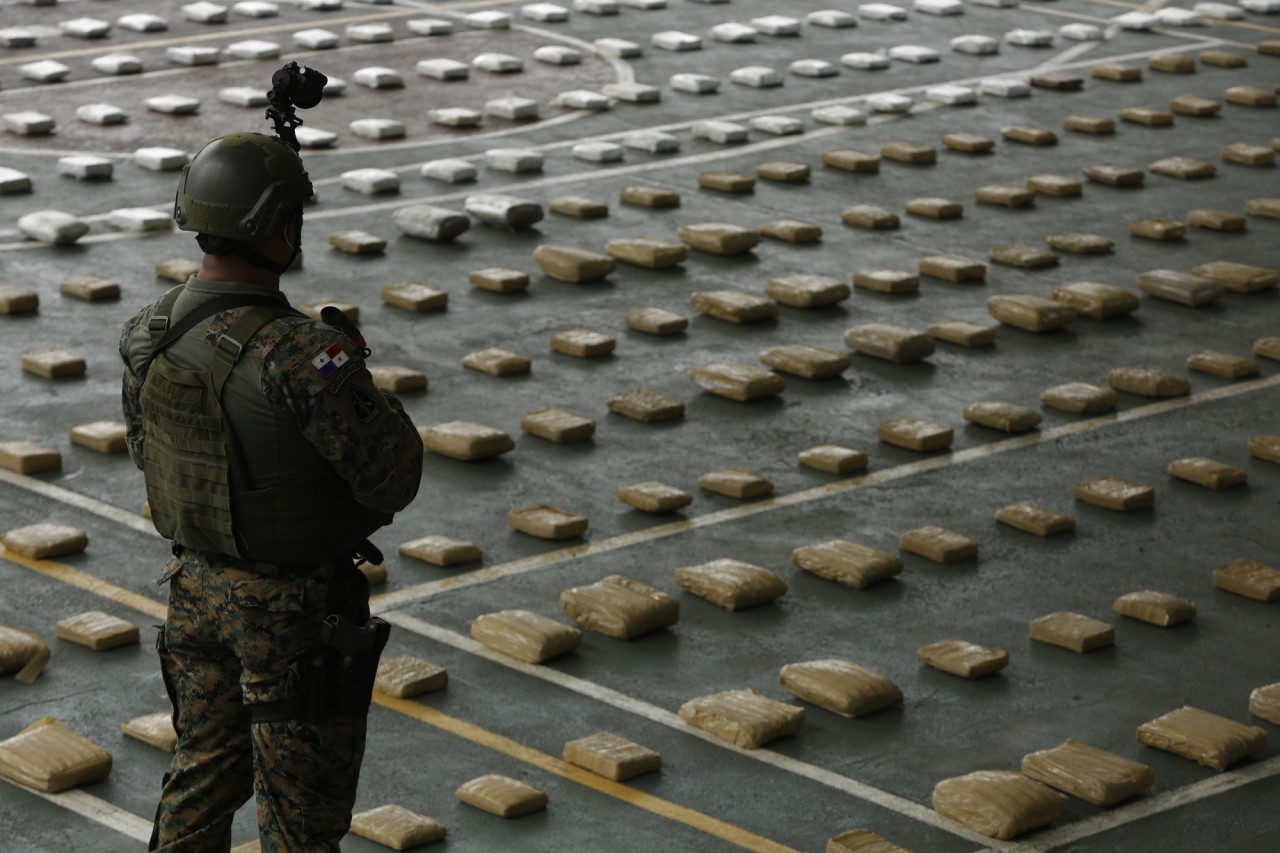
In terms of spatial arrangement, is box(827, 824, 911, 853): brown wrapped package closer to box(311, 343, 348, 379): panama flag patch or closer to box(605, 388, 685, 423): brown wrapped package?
box(311, 343, 348, 379): panama flag patch

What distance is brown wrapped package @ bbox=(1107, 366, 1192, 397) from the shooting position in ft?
33.7

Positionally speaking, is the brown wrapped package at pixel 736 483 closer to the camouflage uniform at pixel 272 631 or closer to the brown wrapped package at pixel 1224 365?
the brown wrapped package at pixel 1224 365

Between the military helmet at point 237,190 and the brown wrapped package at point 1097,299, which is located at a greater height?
the military helmet at point 237,190

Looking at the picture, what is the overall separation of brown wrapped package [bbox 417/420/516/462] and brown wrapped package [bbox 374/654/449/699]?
2232 millimetres

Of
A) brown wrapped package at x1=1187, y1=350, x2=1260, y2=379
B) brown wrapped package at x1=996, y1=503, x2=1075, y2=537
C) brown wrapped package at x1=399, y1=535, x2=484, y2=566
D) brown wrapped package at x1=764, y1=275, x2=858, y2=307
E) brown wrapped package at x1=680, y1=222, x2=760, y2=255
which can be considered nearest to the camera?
brown wrapped package at x1=399, y1=535, x2=484, y2=566

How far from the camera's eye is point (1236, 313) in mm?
11703

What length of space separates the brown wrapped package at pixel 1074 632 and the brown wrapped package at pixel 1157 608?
0.24 meters

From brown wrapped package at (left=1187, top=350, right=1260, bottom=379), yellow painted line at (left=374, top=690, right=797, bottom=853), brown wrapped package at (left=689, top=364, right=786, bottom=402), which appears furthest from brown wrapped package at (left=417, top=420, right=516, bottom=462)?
brown wrapped package at (left=1187, top=350, right=1260, bottom=379)

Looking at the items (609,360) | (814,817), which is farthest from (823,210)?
(814,817)

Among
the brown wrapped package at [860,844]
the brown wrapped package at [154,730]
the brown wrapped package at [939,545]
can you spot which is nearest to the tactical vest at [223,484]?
the brown wrapped package at [154,730]

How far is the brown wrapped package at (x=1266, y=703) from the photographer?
684 cm

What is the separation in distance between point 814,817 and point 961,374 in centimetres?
491

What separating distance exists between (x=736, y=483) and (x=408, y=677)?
8.14 ft

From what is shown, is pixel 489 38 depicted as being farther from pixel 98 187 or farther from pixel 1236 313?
pixel 1236 313
